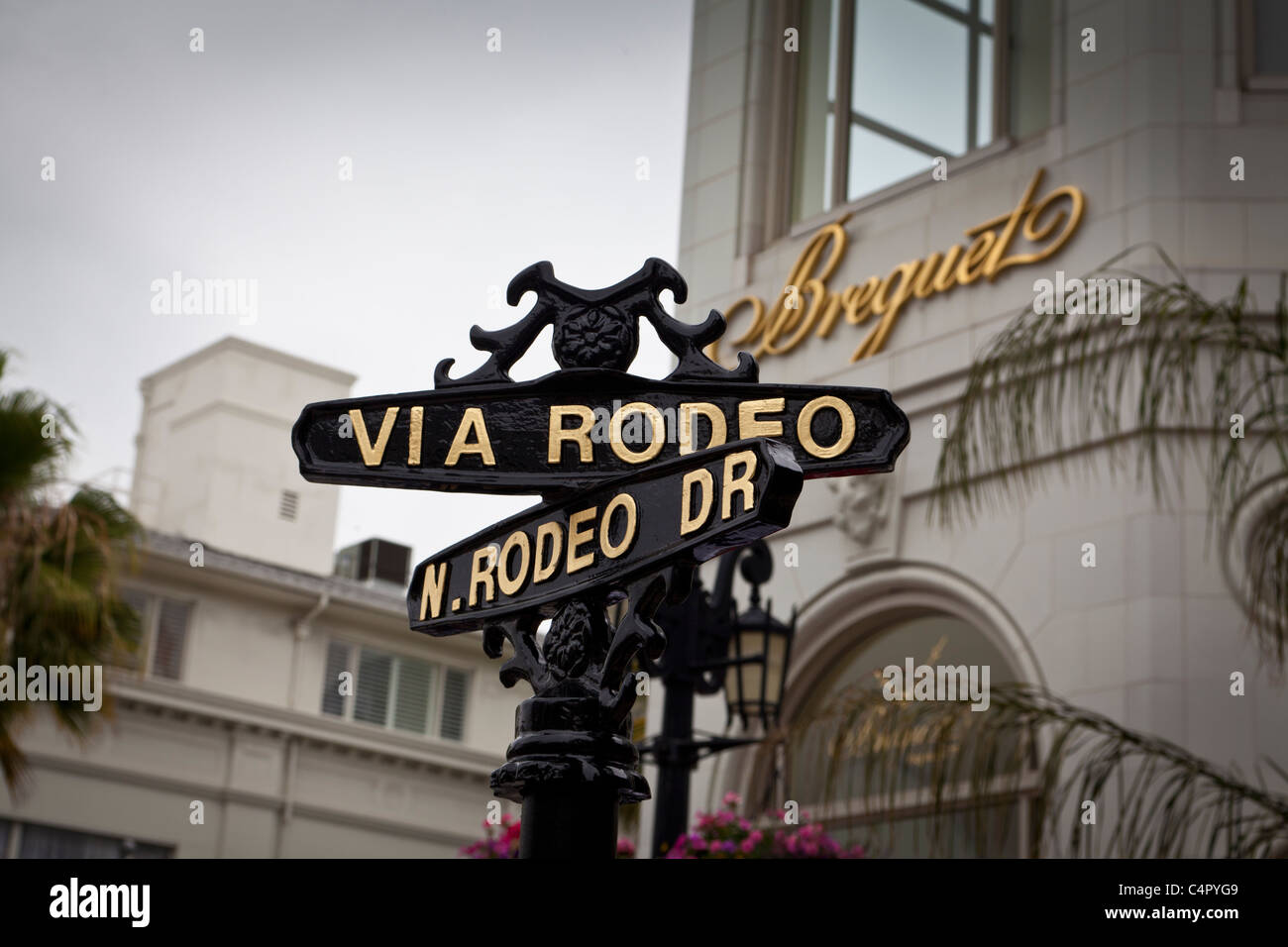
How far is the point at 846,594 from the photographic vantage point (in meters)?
15.4

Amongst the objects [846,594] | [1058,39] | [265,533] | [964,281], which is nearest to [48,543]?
[846,594]

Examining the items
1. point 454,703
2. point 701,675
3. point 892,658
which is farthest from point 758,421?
point 454,703

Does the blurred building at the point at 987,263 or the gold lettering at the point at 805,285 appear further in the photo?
the gold lettering at the point at 805,285

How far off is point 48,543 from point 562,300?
12017mm

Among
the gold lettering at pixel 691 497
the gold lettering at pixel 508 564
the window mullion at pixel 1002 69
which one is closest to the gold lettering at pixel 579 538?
the gold lettering at pixel 508 564

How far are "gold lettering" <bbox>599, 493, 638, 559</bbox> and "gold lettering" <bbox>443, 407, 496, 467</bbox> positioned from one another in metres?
0.35

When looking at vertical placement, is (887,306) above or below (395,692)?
above

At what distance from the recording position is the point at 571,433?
3475mm

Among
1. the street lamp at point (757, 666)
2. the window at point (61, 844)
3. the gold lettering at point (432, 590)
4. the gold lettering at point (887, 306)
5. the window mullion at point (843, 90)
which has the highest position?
the window mullion at point (843, 90)

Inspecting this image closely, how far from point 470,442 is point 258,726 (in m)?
26.0

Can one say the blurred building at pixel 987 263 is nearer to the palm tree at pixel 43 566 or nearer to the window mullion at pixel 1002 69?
the window mullion at pixel 1002 69

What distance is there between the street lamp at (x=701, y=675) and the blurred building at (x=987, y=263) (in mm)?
4272

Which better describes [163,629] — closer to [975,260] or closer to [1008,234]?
[975,260]

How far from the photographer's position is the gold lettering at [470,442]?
139 inches
